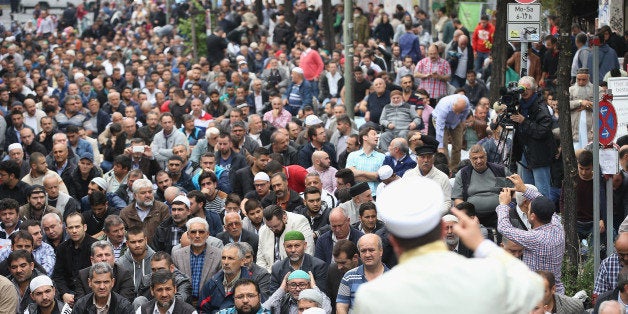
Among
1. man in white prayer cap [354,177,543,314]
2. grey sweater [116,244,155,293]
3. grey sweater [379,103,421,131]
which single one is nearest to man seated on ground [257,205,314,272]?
grey sweater [116,244,155,293]

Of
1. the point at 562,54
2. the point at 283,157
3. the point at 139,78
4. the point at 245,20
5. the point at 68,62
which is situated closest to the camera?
the point at 562,54

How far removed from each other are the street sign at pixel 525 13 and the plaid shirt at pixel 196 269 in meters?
4.05

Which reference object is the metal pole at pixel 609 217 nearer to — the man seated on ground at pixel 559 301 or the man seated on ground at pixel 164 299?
the man seated on ground at pixel 559 301

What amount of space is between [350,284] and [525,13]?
13.8 ft

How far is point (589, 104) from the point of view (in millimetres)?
15922

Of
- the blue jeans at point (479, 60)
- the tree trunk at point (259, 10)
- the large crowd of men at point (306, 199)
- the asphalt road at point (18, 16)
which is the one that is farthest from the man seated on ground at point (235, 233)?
A: the asphalt road at point (18, 16)

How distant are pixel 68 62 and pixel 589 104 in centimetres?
2004

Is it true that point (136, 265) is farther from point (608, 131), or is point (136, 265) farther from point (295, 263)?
point (608, 131)

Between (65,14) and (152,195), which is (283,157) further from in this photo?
(65,14)

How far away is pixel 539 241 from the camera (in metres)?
9.70

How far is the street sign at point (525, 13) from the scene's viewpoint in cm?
1280

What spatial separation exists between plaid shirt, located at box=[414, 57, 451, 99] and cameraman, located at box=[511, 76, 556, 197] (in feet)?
23.4

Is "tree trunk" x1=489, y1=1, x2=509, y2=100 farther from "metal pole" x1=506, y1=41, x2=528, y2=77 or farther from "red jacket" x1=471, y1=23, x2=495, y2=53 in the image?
"metal pole" x1=506, y1=41, x2=528, y2=77

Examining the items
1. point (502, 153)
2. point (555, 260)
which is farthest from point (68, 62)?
point (555, 260)
